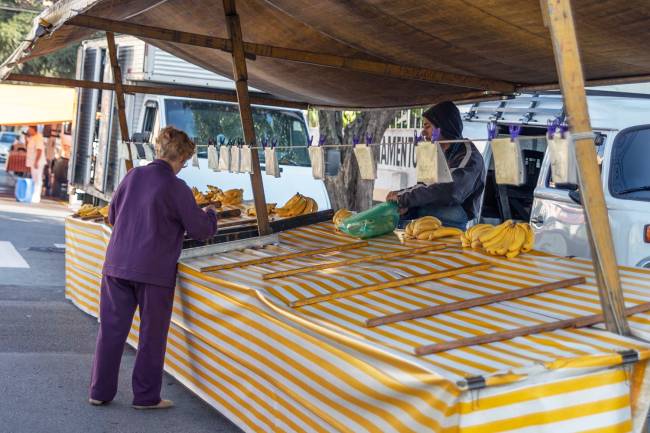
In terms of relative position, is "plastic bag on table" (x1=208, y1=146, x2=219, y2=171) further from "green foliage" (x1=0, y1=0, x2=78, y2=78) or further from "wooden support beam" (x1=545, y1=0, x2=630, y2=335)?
"green foliage" (x1=0, y1=0, x2=78, y2=78)

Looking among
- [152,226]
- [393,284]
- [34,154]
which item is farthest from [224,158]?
[34,154]

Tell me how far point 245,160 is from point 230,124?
5.02 metres

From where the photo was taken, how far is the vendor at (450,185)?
6379 millimetres

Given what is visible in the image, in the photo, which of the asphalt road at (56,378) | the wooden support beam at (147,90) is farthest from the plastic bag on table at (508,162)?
Result: the wooden support beam at (147,90)

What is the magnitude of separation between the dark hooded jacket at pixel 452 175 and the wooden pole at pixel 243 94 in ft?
3.49

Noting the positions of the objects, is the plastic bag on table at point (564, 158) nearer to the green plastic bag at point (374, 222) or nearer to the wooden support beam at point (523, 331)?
the wooden support beam at point (523, 331)

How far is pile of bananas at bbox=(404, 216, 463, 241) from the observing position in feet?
19.7

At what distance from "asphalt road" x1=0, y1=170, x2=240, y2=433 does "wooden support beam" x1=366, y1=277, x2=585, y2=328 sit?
1821 millimetres

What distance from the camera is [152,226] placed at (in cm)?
539

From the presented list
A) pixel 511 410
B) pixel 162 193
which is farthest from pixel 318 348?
pixel 162 193

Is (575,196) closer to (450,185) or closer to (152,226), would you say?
(450,185)

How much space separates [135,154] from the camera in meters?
8.80

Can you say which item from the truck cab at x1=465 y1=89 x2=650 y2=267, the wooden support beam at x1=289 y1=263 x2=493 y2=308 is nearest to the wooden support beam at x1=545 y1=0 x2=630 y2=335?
the wooden support beam at x1=289 y1=263 x2=493 y2=308

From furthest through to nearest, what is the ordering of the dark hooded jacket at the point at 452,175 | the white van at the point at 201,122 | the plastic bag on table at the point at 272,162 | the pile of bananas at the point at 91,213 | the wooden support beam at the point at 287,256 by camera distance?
the white van at the point at 201,122 < the pile of bananas at the point at 91,213 < the plastic bag on table at the point at 272,162 < the dark hooded jacket at the point at 452,175 < the wooden support beam at the point at 287,256
